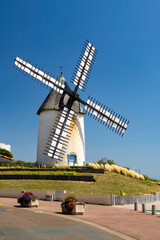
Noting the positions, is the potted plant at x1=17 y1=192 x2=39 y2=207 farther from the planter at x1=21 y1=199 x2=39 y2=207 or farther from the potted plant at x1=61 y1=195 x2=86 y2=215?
the potted plant at x1=61 y1=195 x2=86 y2=215

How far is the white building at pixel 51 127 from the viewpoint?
41.3 metres

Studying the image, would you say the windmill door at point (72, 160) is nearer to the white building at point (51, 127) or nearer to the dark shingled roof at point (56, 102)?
the white building at point (51, 127)

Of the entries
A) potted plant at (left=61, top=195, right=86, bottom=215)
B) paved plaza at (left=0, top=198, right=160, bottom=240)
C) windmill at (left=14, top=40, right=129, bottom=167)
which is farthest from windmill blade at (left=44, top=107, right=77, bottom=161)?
paved plaza at (left=0, top=198, right=160, bottom=240)

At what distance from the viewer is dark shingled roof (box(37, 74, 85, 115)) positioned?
135 feet

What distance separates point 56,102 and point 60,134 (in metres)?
6.11

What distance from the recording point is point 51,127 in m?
41.7

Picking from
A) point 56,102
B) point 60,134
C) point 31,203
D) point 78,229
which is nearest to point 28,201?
point 31,203

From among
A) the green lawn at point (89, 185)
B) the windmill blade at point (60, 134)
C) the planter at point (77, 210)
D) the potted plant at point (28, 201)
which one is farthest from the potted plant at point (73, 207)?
the windmill blade at point (60, 134)

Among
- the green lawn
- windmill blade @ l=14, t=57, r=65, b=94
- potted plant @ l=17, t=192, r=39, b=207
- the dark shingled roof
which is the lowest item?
potted plant @ l=17, t=192, r=39, b=207

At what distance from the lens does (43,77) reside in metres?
38.3

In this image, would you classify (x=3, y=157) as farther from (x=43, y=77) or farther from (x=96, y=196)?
(x=96, y=196)

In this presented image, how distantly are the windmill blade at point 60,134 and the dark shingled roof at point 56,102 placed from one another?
1.84m

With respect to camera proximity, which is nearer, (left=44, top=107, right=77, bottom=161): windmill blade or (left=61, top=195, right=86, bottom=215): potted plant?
(left=61, top=195, right=86, bottom=215): potted plant

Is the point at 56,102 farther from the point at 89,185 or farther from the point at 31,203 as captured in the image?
the point at 31,203
